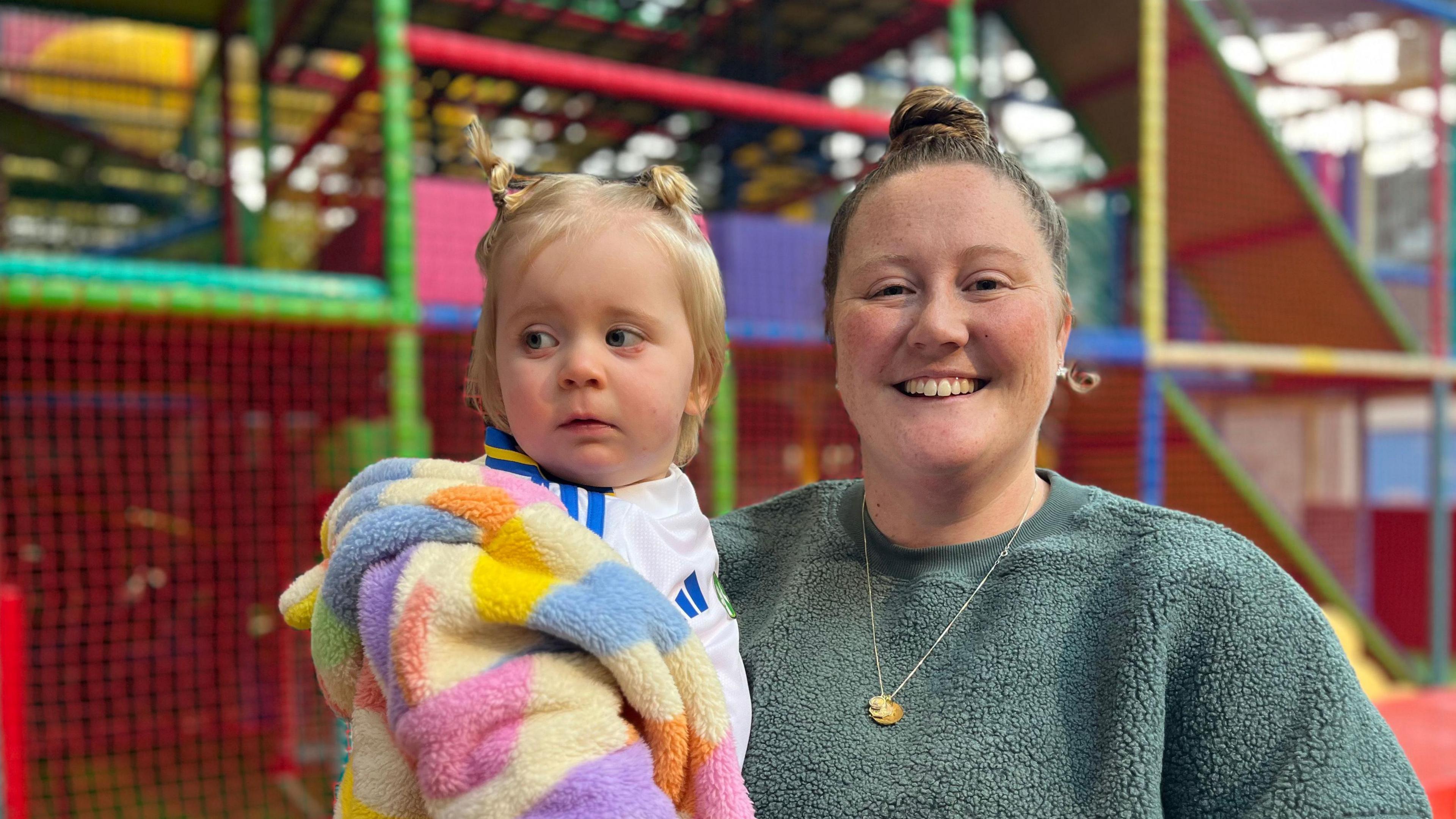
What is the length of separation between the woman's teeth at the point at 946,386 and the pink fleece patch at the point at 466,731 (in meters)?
0.59

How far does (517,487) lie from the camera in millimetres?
1056

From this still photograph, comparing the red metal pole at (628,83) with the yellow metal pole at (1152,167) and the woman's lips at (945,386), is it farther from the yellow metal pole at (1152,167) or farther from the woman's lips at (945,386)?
the woman's lips at (945,386)

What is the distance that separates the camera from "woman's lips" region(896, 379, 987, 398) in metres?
1.20

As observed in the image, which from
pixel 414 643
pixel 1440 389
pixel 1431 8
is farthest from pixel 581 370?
pixel 1431 8

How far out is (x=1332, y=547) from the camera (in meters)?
7.74

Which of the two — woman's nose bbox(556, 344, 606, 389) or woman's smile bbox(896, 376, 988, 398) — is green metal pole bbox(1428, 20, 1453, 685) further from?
woman's nose bbox(556, 344, 606, 389)

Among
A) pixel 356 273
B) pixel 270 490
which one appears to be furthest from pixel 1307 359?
pixel 270 490

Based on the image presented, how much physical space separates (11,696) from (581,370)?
7.35ft

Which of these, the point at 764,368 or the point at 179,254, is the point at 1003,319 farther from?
the point at 179,254

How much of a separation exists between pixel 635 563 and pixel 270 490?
4804 millimetres

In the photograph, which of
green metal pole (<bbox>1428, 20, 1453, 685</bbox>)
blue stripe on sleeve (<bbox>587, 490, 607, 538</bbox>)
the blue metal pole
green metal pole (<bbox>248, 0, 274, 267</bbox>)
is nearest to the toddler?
blue stripe on sleeve (<bbox>587, 490, 607, 538</bbox>)

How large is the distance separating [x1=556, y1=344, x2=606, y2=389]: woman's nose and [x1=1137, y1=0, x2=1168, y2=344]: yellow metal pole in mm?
3662

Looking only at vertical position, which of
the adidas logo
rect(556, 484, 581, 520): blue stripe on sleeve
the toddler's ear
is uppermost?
the toddler's ear

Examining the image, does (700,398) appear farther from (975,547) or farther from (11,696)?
(11,696)
